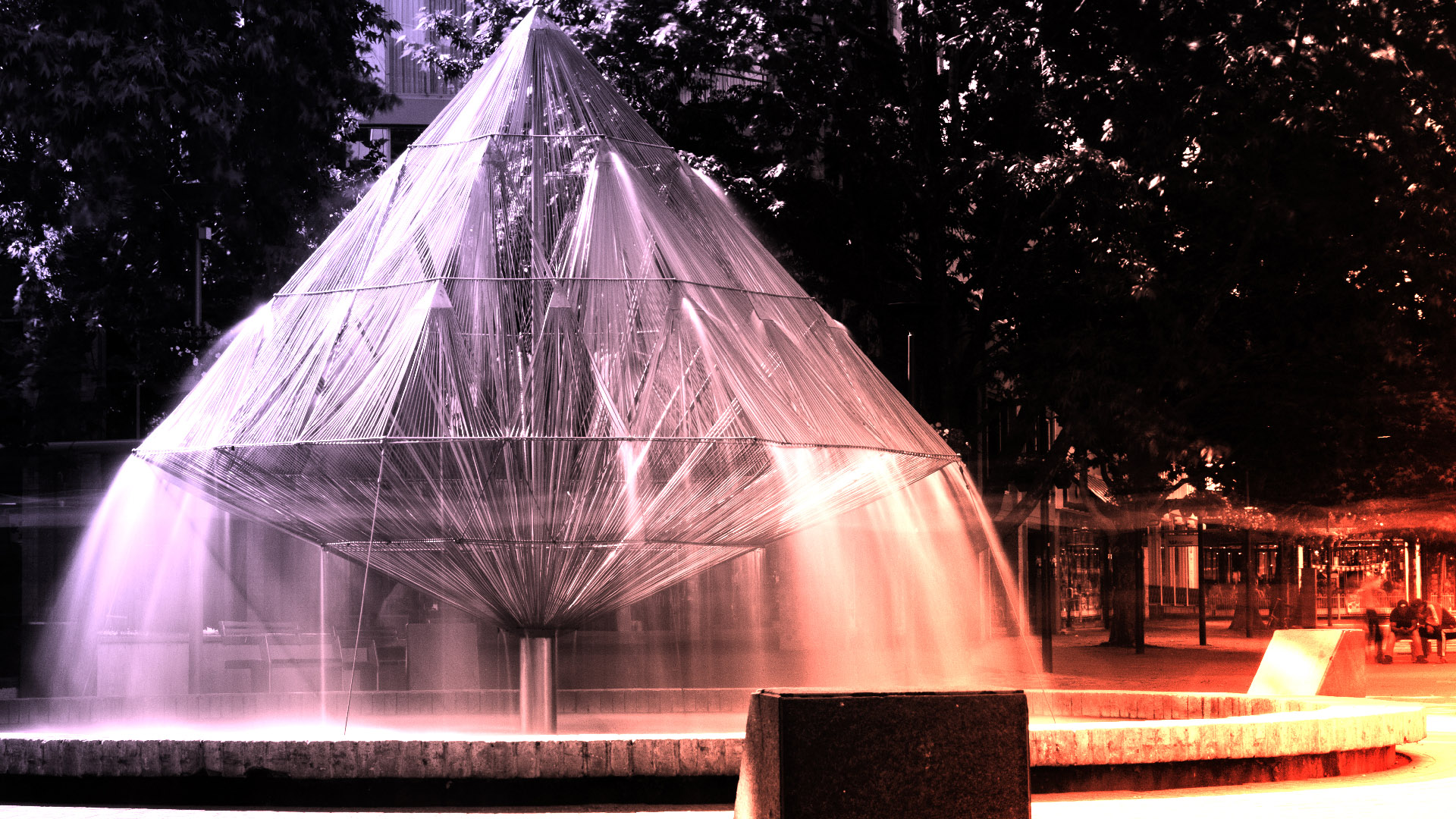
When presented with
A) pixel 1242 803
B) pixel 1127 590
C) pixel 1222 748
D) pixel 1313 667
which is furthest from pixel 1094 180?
pixel 1127 590

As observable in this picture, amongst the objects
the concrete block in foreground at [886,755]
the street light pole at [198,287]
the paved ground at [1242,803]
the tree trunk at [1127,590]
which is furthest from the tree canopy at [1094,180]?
the concrete block in foreground at [886,755]

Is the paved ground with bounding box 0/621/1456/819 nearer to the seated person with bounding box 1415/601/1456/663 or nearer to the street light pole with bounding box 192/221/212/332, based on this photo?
the seated person with bounding box 1415/601/1456/663

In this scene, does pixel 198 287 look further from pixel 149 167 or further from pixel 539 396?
pixel 539 396

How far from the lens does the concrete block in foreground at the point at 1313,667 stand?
46.9 feet

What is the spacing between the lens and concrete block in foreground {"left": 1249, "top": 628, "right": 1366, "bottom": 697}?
14305 millimetres

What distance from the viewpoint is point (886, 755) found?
540cm

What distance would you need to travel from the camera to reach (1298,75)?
1859cm

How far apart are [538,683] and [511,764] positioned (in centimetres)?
240

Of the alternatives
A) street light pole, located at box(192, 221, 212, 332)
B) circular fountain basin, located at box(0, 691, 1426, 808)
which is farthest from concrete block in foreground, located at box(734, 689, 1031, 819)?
street light pole, located at box(192, 221, 212, 332)

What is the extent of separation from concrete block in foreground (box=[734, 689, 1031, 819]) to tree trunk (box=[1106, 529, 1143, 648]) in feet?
81.1

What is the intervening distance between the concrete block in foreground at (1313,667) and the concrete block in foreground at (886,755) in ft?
31.1

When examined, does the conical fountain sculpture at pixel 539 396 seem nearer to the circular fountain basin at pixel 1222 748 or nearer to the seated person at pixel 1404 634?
the circular fountain basin at pixel 1222 748

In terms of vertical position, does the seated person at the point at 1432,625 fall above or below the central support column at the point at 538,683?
below

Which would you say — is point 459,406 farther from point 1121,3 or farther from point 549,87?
point 1121,3
